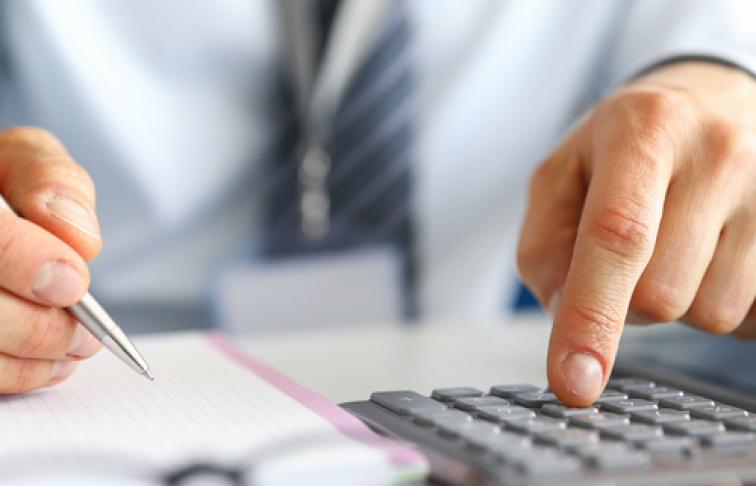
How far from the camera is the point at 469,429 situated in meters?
0.29

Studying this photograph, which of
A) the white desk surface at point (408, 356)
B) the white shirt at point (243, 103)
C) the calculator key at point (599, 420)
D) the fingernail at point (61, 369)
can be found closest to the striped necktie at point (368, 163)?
the white shirt at point (243, 103)

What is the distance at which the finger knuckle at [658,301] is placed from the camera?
43cm

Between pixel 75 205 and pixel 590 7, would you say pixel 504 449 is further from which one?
pixel 590 7

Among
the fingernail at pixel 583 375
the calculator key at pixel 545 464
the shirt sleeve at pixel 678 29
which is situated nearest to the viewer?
the calculator key at pixel 545 464

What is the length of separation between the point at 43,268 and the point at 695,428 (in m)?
0.26

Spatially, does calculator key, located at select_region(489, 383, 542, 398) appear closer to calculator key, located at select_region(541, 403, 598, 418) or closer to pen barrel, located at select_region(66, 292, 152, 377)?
calculator key, located at select_region(541, 403, 598, 418)

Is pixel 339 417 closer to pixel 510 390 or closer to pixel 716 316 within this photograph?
pixel 510 390

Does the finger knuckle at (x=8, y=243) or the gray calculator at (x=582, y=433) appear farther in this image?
the finger knuckle at (x=8, y=243)

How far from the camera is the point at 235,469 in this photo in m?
0.24

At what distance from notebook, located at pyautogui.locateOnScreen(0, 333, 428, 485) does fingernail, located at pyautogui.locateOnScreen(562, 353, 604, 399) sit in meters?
0.09

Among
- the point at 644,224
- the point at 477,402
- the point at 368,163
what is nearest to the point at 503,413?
the point at 477,402

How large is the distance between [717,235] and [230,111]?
56 cm

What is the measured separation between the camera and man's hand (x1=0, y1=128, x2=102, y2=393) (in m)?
0.36

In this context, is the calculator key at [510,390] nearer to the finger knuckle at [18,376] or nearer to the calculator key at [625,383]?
the calculator key at [625,383]
